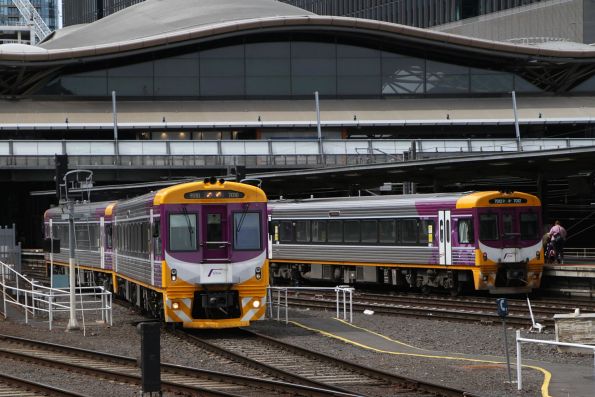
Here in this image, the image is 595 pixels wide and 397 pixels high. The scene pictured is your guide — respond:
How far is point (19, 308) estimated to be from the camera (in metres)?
32.9

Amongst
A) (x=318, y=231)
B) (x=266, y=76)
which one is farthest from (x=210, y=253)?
(x=266, y=76)

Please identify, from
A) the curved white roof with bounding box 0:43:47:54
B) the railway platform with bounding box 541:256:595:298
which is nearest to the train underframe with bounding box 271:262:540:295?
the railway platform with bounding box 541:256:595:298

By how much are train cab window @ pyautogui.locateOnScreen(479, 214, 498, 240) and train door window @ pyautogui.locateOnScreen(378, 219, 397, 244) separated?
166 inches

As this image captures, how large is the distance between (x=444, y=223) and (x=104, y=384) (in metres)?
18.2

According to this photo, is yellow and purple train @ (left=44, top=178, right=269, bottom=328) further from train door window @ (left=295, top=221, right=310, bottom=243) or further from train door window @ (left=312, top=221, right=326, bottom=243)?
train door window @ (left=295, top=221, right=310, bottom=243)

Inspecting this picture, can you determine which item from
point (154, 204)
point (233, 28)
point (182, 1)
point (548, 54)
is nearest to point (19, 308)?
point (154, 204)

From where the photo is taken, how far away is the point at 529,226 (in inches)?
1339

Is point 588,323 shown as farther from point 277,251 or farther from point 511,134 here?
point 511,134

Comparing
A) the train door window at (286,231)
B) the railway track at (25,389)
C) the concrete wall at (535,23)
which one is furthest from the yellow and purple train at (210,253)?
the concrete wall at (535,23)

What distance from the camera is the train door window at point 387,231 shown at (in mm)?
37094

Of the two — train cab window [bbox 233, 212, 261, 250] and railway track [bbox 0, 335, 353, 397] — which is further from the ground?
train cab window [bbox 233, 212, 261, 250]

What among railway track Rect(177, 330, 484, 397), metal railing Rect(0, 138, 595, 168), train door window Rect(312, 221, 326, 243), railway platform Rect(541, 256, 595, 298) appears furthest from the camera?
metal railing Rect(0, 138, 595, 168)

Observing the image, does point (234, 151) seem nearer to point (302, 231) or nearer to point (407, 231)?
point (302, 231)

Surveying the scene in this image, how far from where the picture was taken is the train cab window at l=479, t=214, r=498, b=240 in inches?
1312
